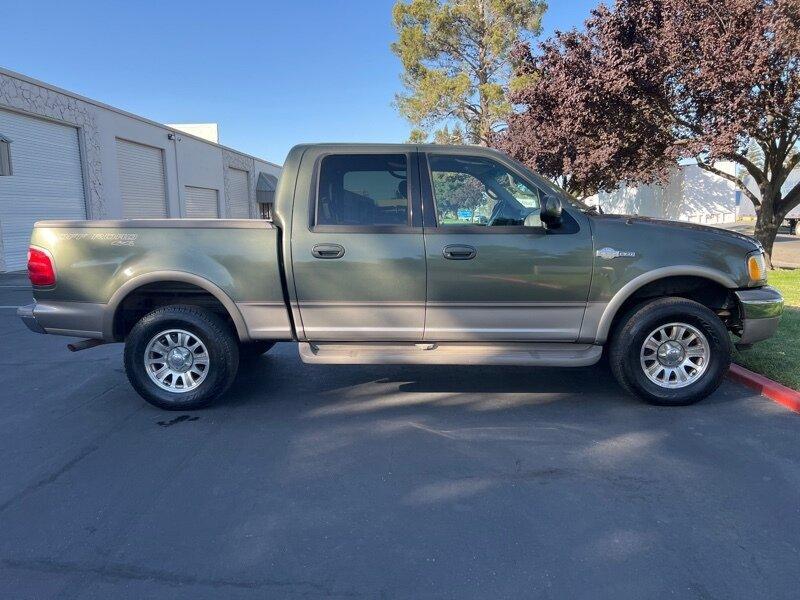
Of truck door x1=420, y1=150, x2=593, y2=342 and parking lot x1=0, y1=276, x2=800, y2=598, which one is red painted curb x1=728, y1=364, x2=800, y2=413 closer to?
parking lot x1=0, y1=276, x2=800, y2=598

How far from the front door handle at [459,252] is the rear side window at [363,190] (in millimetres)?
437

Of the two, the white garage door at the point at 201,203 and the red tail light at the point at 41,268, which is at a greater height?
the white garage door at the point at 201,203

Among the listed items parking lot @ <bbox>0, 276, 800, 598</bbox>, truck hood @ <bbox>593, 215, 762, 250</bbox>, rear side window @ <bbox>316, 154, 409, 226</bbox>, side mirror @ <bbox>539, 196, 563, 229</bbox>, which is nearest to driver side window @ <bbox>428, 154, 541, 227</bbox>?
side mirror @ <bbox>539, 196, 563, 229</bbox>

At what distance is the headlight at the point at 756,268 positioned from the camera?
4.37 m

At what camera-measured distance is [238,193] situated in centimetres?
3469

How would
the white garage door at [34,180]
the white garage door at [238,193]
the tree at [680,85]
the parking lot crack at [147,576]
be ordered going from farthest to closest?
the white garage door at [238,193] → the white garage door at [34,180] → the tree at [680,85] → the parking lot crack at [147,576]

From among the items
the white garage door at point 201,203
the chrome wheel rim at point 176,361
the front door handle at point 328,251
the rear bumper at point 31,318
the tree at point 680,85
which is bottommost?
the chrome wheel rim at point 176,361

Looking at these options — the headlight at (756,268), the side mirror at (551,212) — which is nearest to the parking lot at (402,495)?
the headlight at (756,268)

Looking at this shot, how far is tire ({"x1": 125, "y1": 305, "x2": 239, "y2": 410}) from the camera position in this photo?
4527 millimetres

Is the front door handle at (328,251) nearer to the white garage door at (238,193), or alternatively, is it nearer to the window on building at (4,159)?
the window on building at (4,159)

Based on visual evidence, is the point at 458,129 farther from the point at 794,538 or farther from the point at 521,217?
the point at 794,538

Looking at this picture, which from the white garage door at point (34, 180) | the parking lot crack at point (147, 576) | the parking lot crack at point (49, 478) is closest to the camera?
the parking lot crack at point (147, 576)

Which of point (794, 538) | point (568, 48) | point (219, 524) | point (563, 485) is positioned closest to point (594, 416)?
point (563, 485)

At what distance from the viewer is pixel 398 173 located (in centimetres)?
454
